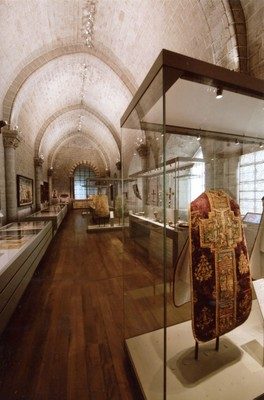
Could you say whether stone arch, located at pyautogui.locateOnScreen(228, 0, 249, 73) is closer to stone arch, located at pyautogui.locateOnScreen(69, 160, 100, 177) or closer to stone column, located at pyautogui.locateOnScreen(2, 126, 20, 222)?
stone column, located at pyautogui.locateOnScreen(2, 126, 20, 222)

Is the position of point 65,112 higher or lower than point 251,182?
higher

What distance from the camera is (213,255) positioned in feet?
6.08

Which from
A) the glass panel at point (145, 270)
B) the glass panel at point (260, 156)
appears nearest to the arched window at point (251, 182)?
the glass panel at point (260, 156)

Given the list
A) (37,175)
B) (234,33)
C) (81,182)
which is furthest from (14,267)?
(81,182)

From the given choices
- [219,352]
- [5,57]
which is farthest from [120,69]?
[219,352]

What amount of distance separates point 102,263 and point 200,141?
153 inches

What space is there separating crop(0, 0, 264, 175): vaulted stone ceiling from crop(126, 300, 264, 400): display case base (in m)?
3.80

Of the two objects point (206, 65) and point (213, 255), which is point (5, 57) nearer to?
point (206, 65)

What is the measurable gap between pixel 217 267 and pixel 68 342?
202 centimetres

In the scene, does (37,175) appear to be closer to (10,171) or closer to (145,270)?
(10,171)

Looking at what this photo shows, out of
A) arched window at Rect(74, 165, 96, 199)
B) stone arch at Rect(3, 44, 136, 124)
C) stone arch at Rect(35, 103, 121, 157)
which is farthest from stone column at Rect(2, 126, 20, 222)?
arched window at Rect(74, 165, 96, 199)

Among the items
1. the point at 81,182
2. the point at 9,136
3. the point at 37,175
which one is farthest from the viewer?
the point at 81,182

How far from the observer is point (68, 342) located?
8.46 feet

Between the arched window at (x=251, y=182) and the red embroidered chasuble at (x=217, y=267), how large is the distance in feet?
2.73
